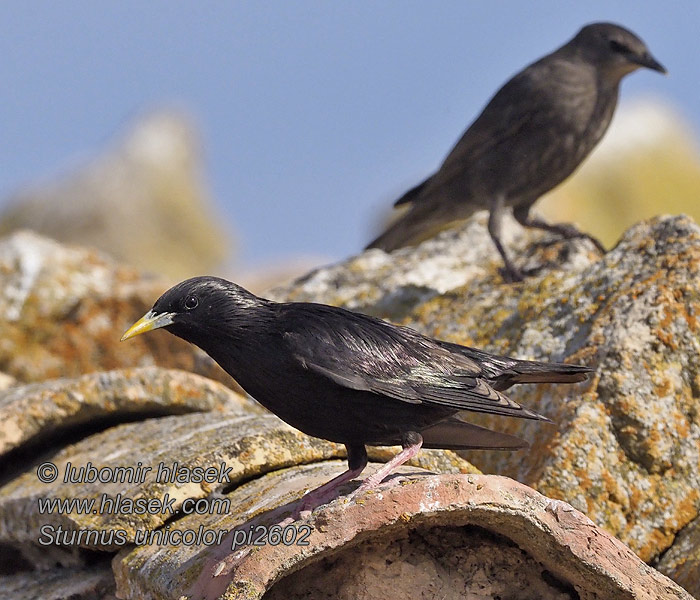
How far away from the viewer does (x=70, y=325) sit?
780 cm

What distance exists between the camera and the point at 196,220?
41.9 metres

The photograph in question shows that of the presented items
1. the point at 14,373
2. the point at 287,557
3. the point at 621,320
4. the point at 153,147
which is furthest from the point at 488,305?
the point at 153,147

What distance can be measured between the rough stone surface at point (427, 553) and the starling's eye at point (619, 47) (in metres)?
5.62

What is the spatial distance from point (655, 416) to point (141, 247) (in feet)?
105

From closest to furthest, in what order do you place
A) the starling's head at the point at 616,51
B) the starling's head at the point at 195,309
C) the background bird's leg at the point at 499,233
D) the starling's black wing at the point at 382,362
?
the starling's black wing at the point at 382,362 → the starling's head at the point at 195,309 → the background bird's leg at the point at 499,233 → the starling's head at the point at 616,51

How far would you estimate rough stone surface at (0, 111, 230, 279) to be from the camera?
33.2 m

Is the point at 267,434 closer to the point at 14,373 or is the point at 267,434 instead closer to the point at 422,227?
the point at 14,373

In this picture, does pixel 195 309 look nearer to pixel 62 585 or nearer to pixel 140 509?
pixel 140 509

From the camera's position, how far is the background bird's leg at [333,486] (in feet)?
11.3

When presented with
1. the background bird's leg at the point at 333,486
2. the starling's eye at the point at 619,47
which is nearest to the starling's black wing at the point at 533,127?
the starling's eye at the point at 619,47

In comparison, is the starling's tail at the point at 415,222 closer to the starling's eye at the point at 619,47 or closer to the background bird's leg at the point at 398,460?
the starling's eye at the point at 619,47

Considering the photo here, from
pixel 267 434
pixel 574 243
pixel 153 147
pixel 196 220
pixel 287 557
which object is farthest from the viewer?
pixel 153 147

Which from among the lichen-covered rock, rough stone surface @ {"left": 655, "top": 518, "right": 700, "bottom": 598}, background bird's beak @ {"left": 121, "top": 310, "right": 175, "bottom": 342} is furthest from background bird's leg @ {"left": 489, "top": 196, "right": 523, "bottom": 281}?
background bird's beak @ {"left": 121, "top": 310, "right": 175, "bottom": 342}

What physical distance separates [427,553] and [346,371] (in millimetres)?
650
